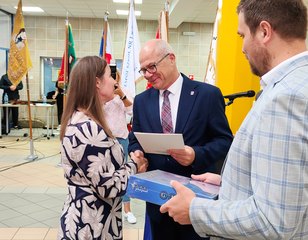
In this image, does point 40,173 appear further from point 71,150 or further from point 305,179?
point 305,179

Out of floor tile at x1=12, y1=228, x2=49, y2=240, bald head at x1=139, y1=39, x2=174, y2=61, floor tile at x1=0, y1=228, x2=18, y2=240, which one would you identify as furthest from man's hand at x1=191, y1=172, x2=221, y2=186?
floor tile at x1=0, y1=228, x2=18, y2=240

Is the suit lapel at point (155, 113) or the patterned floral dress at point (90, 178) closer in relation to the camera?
the patterned floral dress at point (90, 178)

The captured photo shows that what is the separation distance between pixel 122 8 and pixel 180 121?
8.30 metres

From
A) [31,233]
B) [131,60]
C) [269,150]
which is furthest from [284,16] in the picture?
[131,60]

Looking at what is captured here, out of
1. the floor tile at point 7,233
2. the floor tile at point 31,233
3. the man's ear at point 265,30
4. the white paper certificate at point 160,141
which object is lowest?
the floor tile at point 31,233

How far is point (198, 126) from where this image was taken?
5.81ft

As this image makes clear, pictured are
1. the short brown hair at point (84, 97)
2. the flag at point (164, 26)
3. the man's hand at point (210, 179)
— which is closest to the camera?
the man's hand at point (210, 179)

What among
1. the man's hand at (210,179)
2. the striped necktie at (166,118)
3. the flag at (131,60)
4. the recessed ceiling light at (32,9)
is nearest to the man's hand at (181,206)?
the man's hand at (210,179)

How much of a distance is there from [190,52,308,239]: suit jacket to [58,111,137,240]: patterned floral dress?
2.74ft

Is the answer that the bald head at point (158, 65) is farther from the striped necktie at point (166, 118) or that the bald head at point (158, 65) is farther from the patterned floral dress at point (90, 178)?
the patterned floral dress at point (90, 178)

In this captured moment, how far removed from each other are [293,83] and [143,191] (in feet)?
2.24

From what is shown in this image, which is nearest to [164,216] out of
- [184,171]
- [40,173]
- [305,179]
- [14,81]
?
[184,171]

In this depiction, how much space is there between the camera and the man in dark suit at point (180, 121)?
175 cm

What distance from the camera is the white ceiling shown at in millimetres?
8383
